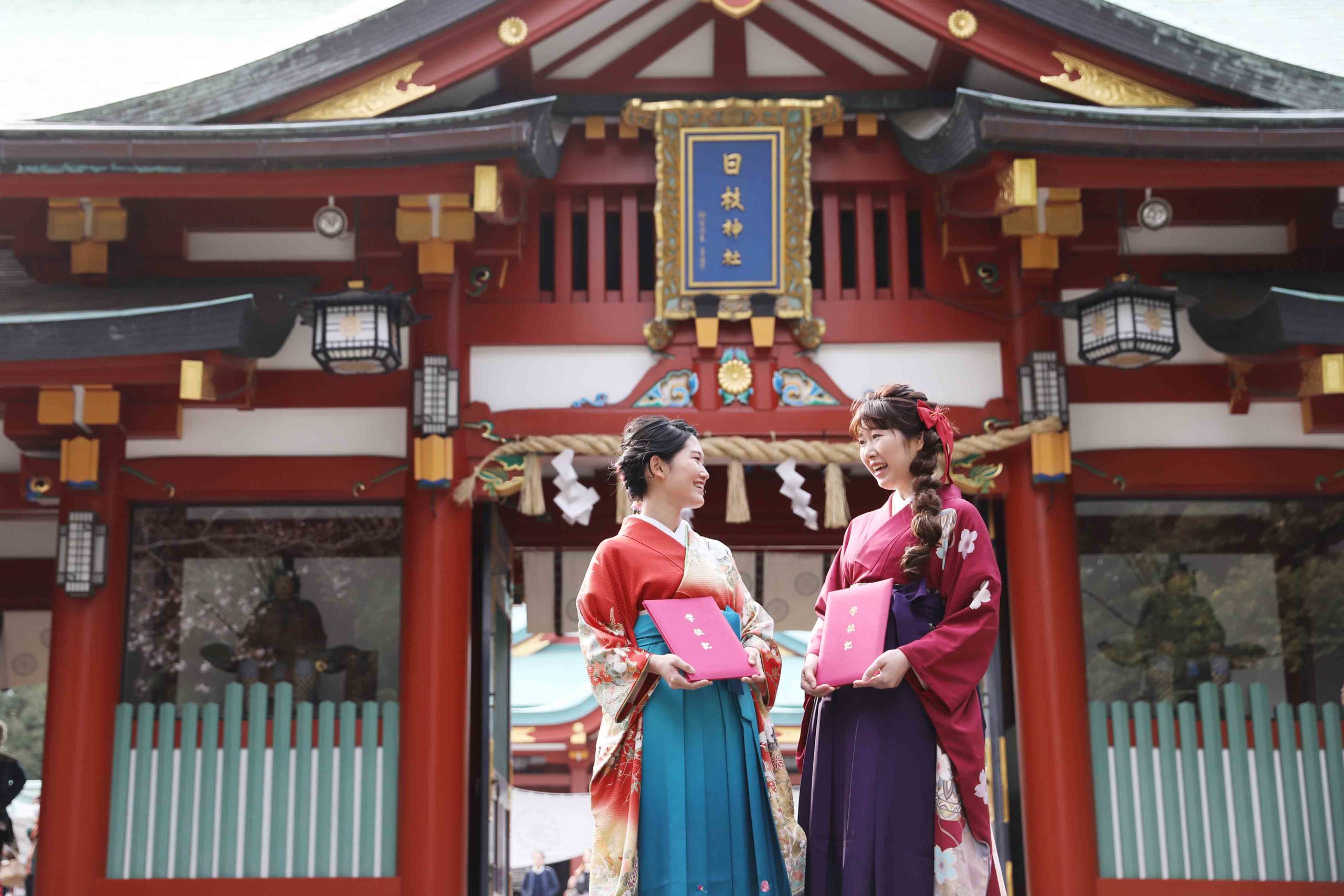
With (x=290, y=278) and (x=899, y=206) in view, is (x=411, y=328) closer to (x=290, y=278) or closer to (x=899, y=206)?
(x=290, y=278)

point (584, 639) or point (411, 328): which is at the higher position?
point (411, 328)

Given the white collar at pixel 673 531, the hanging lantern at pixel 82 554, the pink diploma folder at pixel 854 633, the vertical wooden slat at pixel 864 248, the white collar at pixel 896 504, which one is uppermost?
the vertical wooden slat at pixel 864 248

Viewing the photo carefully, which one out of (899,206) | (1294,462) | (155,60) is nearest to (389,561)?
(899,206)

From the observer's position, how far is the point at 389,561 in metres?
8.14

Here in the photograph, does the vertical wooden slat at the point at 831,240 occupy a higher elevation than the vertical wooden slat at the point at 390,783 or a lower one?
higher

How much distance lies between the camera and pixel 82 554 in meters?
7.43

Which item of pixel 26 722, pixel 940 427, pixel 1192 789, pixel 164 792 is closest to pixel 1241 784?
pixel 1192 789

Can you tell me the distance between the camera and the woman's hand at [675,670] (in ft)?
13.6

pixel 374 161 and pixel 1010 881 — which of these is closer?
pixel 374 161

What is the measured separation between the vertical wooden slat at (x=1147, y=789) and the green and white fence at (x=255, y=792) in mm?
3950

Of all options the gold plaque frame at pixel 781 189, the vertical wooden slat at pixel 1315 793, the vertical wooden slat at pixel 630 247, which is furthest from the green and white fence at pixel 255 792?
the vertical wooden slat at pixel 1315 793

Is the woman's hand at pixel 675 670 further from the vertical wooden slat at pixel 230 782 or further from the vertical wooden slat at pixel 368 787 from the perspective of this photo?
the vertical wooden slat at pixel 230 782

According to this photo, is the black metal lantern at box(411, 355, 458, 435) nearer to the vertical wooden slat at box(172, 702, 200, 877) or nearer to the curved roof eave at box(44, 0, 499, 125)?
the curved roof eave at box(44, 0, 499, 125)

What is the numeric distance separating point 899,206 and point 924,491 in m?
4.04
